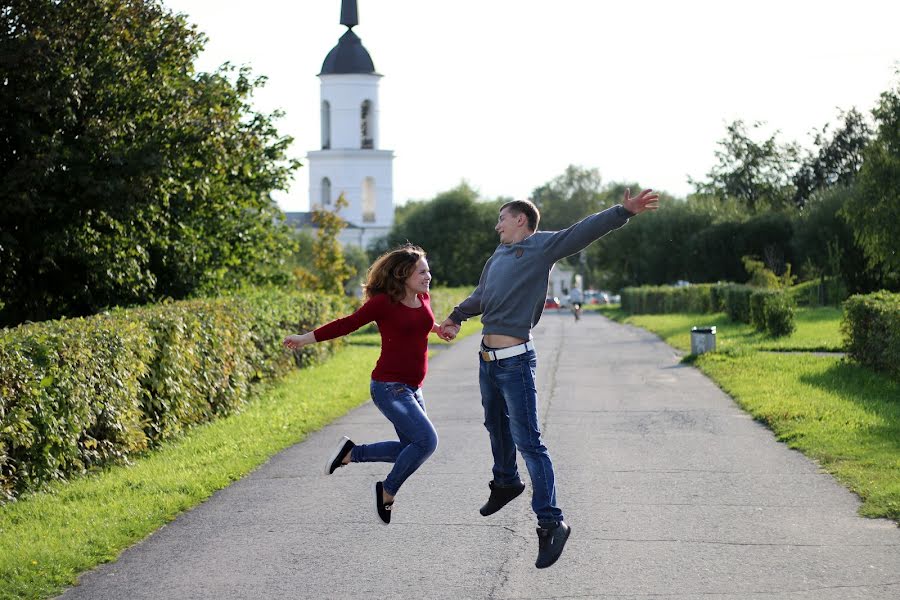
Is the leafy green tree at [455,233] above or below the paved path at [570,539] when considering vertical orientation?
above

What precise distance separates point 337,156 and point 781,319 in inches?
3363

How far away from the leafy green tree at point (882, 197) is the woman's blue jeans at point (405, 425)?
103ft

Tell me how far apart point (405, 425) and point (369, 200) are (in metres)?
113

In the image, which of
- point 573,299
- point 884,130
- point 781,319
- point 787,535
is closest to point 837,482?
point 787,535

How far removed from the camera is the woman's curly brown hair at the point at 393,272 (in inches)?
288

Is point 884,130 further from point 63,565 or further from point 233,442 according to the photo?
point 63,565

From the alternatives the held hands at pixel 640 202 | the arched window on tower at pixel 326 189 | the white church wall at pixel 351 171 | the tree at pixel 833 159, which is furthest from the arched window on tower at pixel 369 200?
the held hands at pixel 640 202

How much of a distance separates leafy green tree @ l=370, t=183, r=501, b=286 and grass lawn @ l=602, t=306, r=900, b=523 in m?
67.5

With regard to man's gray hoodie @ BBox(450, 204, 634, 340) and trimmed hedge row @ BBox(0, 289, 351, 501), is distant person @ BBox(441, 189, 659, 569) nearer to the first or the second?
man's gray hoodie @ BBox(450, 204, 634, 340)

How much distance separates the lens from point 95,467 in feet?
35.5

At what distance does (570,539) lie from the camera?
7.89 m

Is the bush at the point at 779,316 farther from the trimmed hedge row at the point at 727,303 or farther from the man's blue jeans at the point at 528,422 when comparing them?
the man's blue jeans at the point at 528,422

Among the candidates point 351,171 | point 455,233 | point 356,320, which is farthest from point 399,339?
point 351,171

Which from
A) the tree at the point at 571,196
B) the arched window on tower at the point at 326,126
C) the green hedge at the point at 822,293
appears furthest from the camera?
the tree at the point at 571,196
